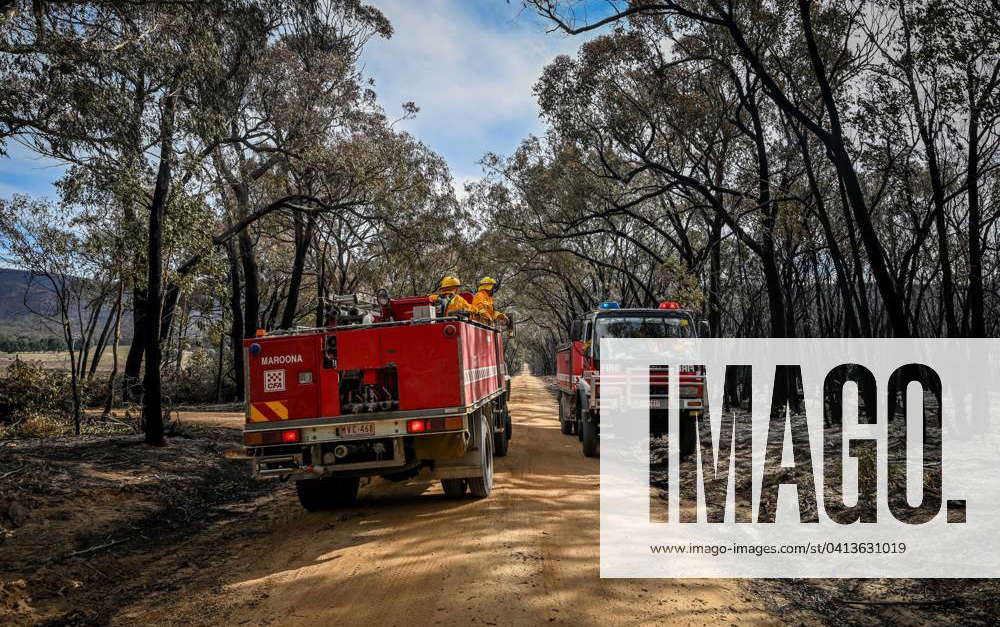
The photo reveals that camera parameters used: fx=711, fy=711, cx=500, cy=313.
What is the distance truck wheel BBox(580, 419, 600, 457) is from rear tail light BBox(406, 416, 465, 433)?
5.75 meters

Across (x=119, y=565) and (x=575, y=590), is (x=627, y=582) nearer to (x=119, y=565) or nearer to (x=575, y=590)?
(x=575, y=590)

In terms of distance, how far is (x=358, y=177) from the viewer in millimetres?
19859

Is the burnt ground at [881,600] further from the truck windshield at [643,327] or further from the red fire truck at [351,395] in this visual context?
the truck windshield at [643,327]

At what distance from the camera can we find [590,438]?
42.9 ft

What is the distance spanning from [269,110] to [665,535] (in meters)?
16.8

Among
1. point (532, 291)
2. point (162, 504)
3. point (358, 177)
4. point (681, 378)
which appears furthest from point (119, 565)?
point (532, 291)

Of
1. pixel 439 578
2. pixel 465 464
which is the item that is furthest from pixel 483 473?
pixel 439 578

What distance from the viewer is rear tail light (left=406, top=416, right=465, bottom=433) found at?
304 inches

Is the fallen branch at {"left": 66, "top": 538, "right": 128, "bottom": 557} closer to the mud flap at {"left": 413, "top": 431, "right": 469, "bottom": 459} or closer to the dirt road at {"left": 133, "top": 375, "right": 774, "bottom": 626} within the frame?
the dirt road at {"left": 133, "top": 375, "right": 774, "bottom": 626}

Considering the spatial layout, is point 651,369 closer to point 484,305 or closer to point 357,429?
point 484,305

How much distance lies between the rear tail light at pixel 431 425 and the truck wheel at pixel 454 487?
1457mm

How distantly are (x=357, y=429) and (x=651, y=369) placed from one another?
641 cm

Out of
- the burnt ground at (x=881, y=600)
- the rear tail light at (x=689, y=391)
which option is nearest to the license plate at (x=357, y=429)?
the burnt ground at (x=881, y=600)

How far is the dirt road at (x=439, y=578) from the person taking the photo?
16.5 ft
